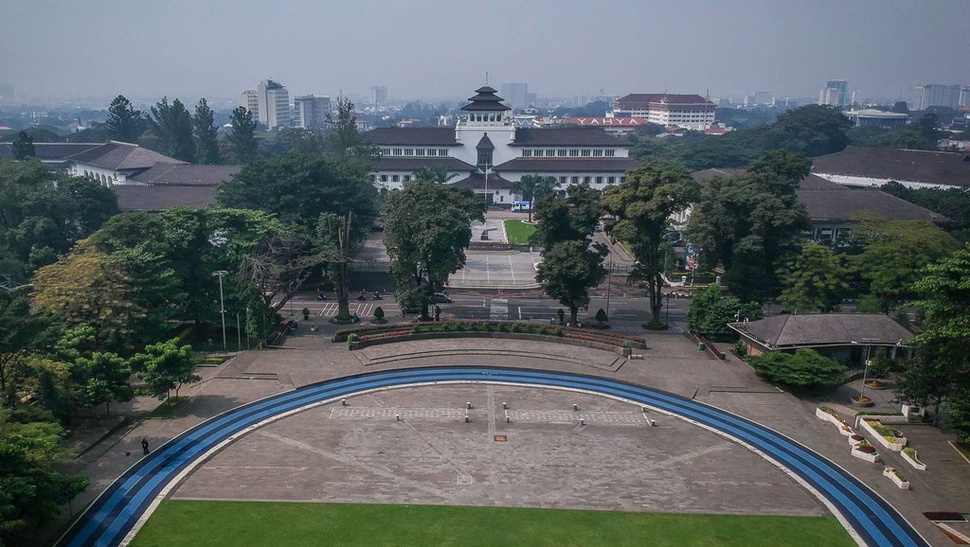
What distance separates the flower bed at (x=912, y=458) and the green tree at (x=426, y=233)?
1036 inches

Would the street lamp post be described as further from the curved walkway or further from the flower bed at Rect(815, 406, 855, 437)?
the flower bed at Rect(815, 406, 855, 437)

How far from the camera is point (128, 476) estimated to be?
88.1 ft

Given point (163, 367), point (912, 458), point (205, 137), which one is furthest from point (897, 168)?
→ point (205, 137)

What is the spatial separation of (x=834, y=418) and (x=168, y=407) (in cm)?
3240

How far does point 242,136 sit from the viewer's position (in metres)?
105

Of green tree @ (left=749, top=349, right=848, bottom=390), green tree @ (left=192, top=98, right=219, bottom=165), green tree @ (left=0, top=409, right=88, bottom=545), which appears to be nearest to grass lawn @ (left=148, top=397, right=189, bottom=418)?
green tree @ (left=0, top=409, right=88, bottom=545)

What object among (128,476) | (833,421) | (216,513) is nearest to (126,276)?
(128,476)

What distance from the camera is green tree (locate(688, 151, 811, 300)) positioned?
47219 millimetres

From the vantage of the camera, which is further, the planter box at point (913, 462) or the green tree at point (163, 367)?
the green tree at point (163, 367)

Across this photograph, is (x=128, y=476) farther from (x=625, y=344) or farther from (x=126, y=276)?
(x=625, y=344)

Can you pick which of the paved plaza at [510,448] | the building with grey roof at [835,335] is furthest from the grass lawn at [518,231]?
the building with grey roof at [835,335]

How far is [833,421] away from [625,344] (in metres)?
12.4

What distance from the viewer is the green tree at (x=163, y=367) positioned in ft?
105

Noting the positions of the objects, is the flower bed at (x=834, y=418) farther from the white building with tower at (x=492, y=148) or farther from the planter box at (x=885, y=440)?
the white building with tower at (x=492, y=148)
